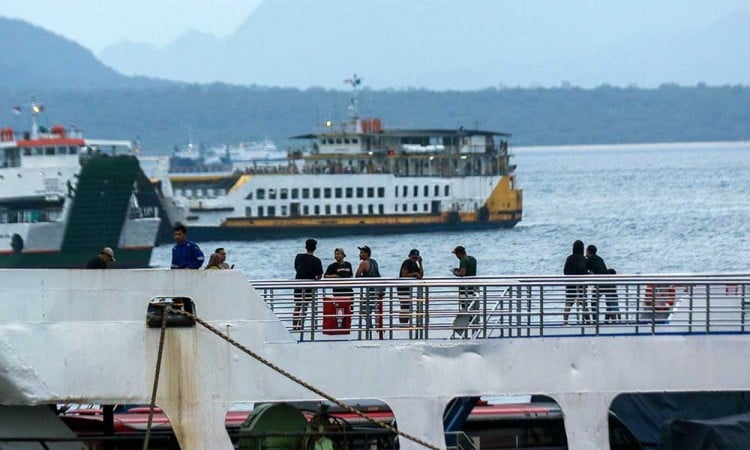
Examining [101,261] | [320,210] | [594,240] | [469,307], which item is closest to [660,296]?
[469,307]

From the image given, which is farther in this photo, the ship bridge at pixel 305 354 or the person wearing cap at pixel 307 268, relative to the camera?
the person wearing cap at pixel 307 268

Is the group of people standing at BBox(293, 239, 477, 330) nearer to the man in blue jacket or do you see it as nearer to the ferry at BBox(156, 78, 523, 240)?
the man in blue jacket

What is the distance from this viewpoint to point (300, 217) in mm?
104000

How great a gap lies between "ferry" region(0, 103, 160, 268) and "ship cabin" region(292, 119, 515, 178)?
72.9ft

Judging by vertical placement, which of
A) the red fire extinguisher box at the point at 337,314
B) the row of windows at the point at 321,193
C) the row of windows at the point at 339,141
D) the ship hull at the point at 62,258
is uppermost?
the row of windows at the point at 339,141

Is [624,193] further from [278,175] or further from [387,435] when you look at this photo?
[387,435]

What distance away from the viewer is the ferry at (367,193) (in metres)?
104

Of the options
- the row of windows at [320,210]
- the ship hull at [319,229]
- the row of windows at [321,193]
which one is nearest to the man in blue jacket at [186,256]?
the ship hull at [319,229]

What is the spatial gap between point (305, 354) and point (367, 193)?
297 ft

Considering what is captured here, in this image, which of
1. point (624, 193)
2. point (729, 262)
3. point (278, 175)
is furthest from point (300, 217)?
point (624, 193)

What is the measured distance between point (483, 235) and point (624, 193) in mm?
47641

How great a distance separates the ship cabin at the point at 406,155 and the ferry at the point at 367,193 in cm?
7

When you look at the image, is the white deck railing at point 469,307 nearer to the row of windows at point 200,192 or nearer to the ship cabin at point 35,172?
the ship cabin at point 35,172

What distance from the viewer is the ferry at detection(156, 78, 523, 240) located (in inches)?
4102
